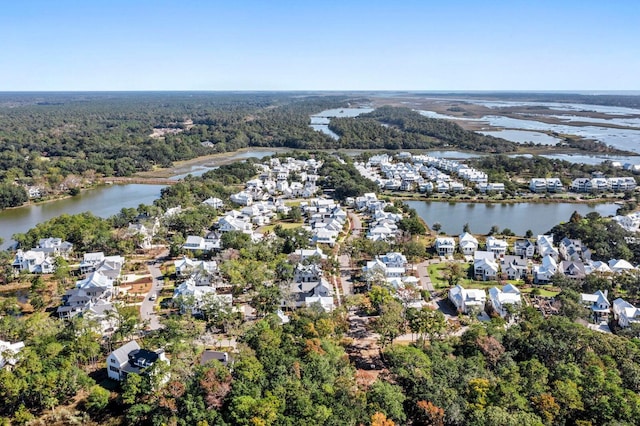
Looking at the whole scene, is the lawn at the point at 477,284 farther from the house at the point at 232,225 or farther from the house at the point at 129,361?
the house at the point at 129,361

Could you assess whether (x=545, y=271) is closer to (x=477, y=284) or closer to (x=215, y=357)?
(x=477, y=284)

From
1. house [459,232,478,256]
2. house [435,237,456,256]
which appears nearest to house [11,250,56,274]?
house [435,237,456,256]

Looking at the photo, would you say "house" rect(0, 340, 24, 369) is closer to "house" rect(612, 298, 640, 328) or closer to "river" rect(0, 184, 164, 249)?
"river" rect(0, 184, 164, 249)

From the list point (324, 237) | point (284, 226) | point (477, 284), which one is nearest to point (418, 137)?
point (284, 226)

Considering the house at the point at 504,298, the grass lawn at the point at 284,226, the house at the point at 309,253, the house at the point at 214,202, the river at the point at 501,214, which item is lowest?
the river at the point at 501,214

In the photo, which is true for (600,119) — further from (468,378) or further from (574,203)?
(468,378)

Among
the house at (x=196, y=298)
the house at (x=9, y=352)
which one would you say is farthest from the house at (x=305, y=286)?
the house at (x=9, y=352)
